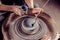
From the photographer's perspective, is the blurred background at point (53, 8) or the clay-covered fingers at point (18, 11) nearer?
the clay-covered fingers at point (18, 11)

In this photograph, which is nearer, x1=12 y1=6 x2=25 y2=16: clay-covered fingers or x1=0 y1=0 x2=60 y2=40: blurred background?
x1=12 y1=6 x2=25 y2=16: clay-covered fingers

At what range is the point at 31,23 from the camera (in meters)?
1.65

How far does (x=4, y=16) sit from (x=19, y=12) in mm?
158

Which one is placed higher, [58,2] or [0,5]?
[58,2]

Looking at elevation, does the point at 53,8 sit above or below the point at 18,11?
above

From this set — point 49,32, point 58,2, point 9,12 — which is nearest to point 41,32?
point 49,32

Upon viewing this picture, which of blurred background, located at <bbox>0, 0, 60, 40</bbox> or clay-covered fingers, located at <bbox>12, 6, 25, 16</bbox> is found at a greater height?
blurred background, located at <bbox>0, 0, 60, 40</bbox>

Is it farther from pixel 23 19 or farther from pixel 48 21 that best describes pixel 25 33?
pixel 48 21

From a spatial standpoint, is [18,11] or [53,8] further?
[53,8]

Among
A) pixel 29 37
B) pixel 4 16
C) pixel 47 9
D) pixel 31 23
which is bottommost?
pixel 29 37

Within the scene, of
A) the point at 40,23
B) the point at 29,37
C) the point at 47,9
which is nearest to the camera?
the point at 29,37

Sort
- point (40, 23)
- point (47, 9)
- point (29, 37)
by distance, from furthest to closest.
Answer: point (47, 9) < point (40, 23) < point (29, 37)

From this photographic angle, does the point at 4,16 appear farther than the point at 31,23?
Yes

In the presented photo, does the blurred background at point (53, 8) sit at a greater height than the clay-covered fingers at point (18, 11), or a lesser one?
greater
